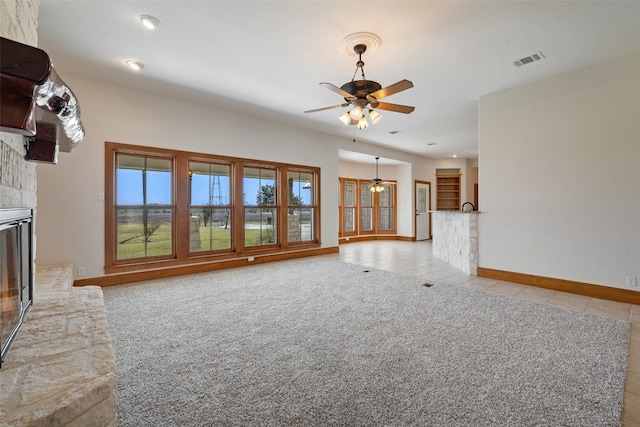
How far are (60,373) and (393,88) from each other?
3.25m

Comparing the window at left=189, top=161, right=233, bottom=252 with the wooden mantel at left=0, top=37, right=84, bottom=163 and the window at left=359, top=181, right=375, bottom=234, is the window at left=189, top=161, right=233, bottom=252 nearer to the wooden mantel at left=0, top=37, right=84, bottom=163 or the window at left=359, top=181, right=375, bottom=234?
the wooden mantel at left=0, top=37, right=84, bottom=163

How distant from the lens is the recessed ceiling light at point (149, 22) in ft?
9.37

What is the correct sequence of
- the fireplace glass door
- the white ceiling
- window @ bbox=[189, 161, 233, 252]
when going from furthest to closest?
window @ bbox=[189, 161, 233, 252] < the white ceiling < the fireplace glass door

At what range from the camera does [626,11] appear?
109 inches

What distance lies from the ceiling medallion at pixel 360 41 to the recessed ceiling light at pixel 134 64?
271 centimetres

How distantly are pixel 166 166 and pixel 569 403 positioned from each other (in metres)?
5.78

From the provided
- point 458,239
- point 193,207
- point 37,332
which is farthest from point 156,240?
point 458,239

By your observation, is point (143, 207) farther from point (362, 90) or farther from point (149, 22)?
point (362, 90)

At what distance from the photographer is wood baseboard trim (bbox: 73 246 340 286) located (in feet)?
14.2

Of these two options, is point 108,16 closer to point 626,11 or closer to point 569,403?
point 569,403

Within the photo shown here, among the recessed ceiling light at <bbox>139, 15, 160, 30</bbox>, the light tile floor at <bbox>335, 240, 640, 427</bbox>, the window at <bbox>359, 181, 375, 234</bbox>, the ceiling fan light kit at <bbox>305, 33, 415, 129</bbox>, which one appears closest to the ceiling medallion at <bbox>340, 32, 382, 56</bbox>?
the ceiling fan light kit at <bbox>305, 33, 415, 129</bbox>

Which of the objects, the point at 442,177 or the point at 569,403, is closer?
the point at 569,403

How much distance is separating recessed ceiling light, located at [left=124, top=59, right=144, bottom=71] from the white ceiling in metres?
0.09

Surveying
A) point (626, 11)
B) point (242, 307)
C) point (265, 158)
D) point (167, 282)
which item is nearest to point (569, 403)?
point (242, 307)
